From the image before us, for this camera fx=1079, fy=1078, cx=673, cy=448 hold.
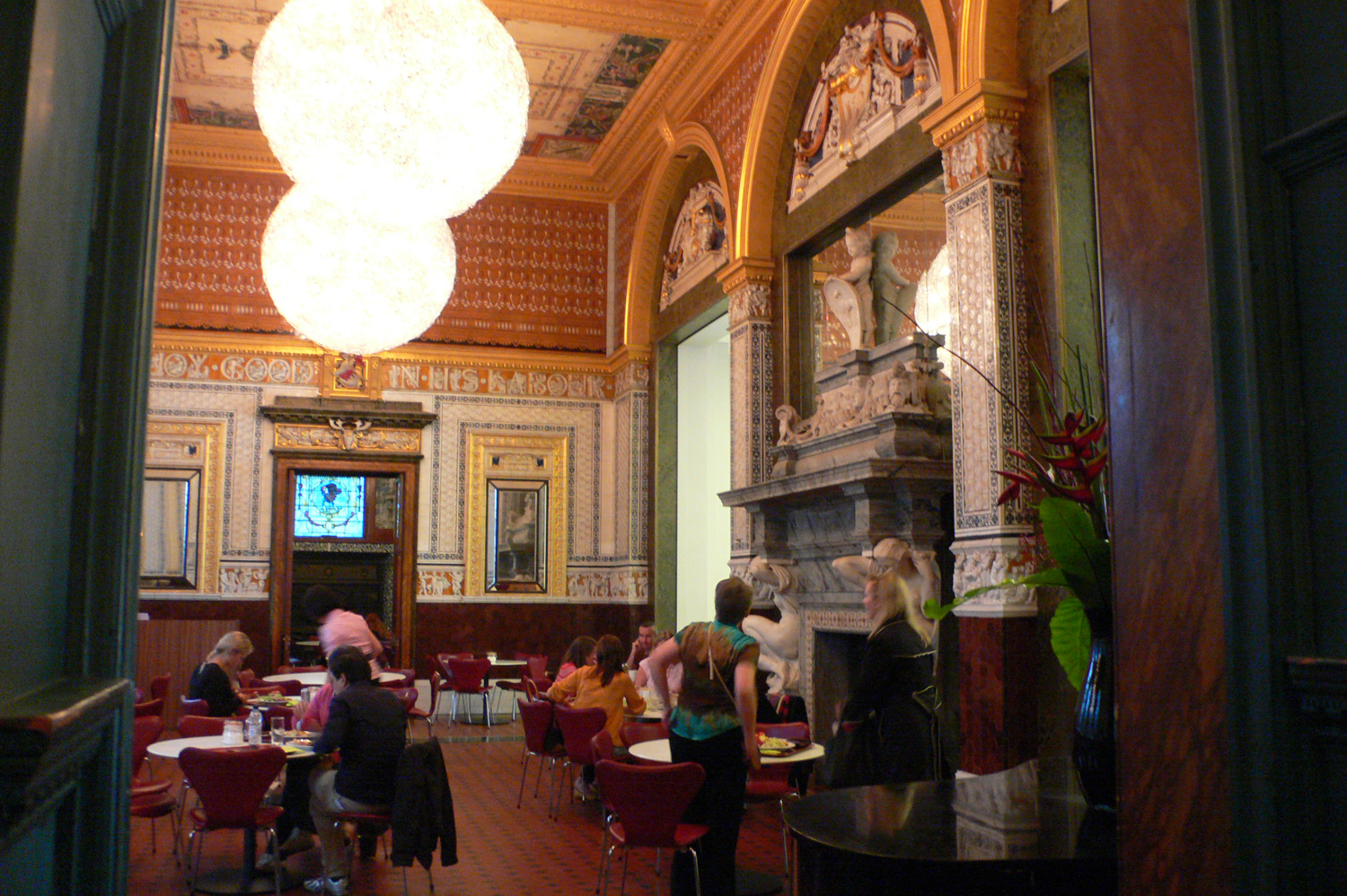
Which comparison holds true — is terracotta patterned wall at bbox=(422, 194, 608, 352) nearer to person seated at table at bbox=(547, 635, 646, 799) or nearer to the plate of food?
person seated at table at bbox=(547, 635, 646, 799)

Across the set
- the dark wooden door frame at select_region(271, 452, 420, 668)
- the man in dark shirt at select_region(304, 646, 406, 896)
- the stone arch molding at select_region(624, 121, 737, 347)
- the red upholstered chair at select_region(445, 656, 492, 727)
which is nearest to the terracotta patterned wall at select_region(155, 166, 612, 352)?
the stone arch molding at select_region(624, 121, 737, 347)

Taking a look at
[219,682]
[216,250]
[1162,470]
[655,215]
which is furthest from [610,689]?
[216,250]

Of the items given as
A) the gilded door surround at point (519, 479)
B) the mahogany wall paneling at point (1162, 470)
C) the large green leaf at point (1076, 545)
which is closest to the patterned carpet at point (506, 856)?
the large green leaf at point (1076, 545)

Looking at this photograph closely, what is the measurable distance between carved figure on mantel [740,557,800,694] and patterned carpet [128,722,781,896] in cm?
146

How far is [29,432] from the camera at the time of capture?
124 centimetres

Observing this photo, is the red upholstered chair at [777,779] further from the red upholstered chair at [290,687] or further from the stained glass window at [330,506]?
the stained glass window at [330,506]

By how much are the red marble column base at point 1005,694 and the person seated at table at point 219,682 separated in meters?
5.13

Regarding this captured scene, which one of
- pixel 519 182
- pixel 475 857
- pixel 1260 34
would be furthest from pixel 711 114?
pixel 1260 34

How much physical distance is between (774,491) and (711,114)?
195 inches

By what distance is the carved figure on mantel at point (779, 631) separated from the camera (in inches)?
374

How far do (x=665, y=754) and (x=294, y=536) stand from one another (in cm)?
1025

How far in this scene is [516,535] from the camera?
50.4 feet

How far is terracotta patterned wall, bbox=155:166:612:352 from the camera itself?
580 inches

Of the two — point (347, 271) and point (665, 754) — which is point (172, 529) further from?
point (665, 754)
